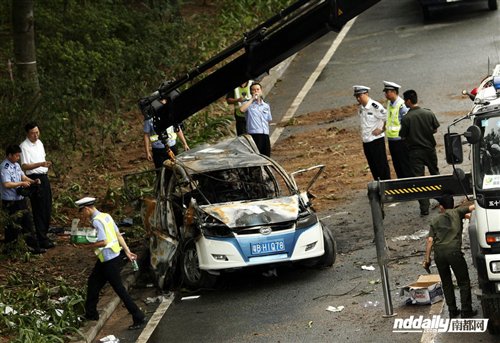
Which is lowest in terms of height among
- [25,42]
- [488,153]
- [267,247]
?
[267,247]

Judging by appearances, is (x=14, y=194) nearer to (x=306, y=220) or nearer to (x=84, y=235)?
(x=84, y=235)

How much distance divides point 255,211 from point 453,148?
148 inches

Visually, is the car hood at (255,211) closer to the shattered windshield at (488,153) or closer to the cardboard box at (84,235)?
the cardboard box at (84,235)

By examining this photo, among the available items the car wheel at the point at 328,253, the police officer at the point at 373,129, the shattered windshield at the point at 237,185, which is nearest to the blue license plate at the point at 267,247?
the car wheel at the point at 328,253

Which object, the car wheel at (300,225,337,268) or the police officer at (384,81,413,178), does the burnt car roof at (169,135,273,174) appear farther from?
the police officer at (384,81,413,178)

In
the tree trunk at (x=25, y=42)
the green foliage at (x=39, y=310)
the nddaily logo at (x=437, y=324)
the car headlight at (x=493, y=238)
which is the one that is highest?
the tree trunk at (x=25, y=42)

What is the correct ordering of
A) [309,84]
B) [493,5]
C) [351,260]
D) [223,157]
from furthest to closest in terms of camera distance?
[493,5], [309,84], [223,157], [351,260]

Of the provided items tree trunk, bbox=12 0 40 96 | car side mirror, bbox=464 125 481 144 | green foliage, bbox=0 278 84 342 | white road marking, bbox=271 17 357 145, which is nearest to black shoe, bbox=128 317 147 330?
green foliage, bbox=0 278 84 342

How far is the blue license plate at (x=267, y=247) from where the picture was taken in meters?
14.5

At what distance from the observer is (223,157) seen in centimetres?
1647

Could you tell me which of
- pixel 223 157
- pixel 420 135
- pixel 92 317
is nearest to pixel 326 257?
pixel 223 157

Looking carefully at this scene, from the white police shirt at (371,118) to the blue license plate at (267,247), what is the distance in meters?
3.91

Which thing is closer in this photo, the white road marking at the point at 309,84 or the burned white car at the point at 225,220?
the burned white car at the point at 225,220

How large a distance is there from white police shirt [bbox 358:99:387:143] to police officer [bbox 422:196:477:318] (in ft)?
17.8
